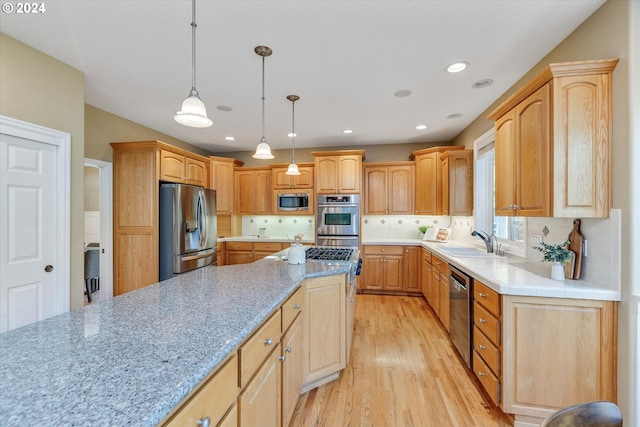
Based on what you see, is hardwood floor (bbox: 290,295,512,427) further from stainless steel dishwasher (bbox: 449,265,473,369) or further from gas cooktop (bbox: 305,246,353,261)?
gas cooktop (bbox: 305,246,353,261)

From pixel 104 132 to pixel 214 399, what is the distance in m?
3.77

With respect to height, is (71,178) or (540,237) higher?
(71,178)

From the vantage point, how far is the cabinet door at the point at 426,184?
4301mm

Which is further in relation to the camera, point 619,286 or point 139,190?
point 139,190

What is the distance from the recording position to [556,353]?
1628 millimetres

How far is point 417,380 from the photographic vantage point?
221cm

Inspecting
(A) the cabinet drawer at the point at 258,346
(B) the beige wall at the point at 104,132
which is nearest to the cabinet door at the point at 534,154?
(A) the cabinet drawer at the point at 258,346

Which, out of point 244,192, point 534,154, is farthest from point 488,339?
point 244,192

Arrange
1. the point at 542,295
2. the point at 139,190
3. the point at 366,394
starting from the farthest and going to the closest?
the point at 139,190
the point at 366,394
the point at 542,295

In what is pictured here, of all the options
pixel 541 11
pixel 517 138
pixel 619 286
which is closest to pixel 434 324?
pixel 619 286

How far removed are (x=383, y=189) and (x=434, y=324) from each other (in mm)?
2291

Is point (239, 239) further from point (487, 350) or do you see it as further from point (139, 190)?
point (487, 350)

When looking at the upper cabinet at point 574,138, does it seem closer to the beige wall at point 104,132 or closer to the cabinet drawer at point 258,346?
the cabinet drawer at point 258,346

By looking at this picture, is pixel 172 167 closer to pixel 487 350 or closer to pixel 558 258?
pixel 487 350
